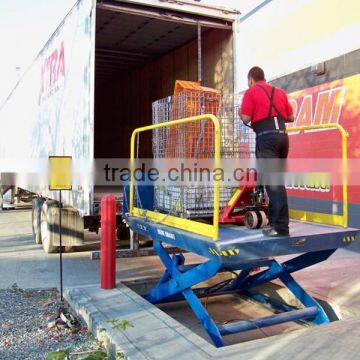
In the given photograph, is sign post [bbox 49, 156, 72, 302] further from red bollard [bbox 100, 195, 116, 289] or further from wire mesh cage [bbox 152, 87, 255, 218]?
wire mesh cage [bbox 152, 87, 255, 218]

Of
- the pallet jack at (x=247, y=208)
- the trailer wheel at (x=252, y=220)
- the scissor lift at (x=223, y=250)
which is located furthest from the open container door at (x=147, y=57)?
the trailer wheel at (x=252, y=220)

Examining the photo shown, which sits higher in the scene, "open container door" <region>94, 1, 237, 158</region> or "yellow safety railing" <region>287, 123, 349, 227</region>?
"open container door" <region>94, 1, 237, 158</region>

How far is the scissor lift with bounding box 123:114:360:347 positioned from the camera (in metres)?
4.03

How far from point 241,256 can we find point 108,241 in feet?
6.74

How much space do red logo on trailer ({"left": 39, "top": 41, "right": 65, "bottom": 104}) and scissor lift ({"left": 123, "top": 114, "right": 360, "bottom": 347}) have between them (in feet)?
11.1

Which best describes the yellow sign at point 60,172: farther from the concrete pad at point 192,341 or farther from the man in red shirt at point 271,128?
the man in red shirt at point 271,128

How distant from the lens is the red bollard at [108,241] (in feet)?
18.0

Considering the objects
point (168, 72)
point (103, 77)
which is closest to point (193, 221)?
point (168, 72)

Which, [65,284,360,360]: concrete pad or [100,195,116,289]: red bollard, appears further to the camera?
[100,195,116,289]: red bollard

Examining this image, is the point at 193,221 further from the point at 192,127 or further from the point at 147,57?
the point at 147,57

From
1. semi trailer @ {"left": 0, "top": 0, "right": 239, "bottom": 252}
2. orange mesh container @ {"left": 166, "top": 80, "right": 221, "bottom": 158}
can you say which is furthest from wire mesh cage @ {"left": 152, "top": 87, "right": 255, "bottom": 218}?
semi trailer @ {"left": 0, "top": 0, "right": 239, "bottom": 252}

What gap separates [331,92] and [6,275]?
21.6 feet

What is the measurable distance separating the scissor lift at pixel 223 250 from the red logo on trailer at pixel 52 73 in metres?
3.37

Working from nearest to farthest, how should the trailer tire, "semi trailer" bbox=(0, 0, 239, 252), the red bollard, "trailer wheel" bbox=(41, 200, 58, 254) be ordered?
the red bollard
"semi trailer" bbox=(0, 0, 239, 252)
"trailer wheel" bbox=(41, 200, 58, 254)
the trailer tire
